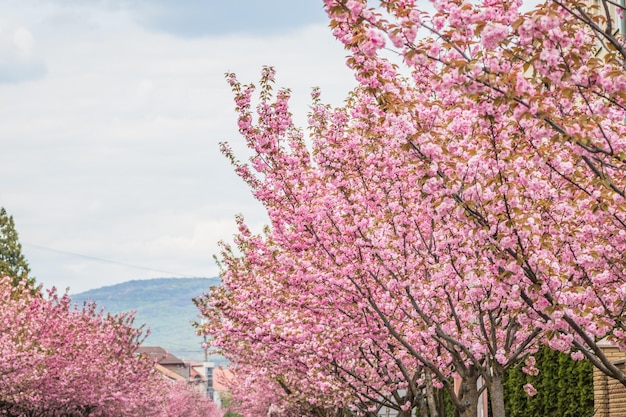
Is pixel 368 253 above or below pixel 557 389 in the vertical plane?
above

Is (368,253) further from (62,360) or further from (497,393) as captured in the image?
(62,360)

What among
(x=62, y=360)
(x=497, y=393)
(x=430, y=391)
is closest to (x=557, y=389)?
(x=430, y=391)

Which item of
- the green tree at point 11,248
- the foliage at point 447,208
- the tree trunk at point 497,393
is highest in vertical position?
the green tree at point 11,248

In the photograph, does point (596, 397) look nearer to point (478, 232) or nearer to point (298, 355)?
point (298, 355)

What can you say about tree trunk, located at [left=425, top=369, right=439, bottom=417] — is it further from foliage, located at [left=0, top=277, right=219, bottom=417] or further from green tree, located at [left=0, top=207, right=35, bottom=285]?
green tree, located at [left=0, top=207, right=35, bottom=285]

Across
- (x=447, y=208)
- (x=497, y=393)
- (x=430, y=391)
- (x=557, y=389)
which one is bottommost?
(x=497, y=393)

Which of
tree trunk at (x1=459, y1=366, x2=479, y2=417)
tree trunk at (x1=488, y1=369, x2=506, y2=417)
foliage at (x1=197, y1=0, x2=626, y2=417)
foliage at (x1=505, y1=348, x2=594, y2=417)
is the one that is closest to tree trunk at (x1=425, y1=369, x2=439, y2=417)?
foliage at (x1=197, y1=0, x2=626, y2=417)

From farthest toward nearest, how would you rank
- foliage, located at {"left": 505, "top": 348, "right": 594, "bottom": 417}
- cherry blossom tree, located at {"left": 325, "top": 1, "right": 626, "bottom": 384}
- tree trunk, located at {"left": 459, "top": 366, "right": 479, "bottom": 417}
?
foliage, located at {"left": 505, "top": 348, "right": 594, "bottom": 417}
tree trunk, located at {"left": 459, "top": 366, "right": 479, "bottom": 417}
cherry blossom tree, located at {"left": 325, "top": 1, "right": 626, "bottom": 384}

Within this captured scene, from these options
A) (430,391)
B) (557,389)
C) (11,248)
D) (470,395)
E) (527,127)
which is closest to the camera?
(527,127)

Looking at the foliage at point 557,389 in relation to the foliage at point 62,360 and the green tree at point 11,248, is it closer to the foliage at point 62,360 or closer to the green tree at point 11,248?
the foliage at point 62,360

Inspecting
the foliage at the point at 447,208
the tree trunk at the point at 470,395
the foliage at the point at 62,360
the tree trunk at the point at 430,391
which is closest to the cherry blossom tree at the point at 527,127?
the foliage at the point at 447,208

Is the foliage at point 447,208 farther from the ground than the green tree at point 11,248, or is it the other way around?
the green tree at point 11,248

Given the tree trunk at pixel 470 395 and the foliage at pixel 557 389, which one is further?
the foliage at pixel 557 389

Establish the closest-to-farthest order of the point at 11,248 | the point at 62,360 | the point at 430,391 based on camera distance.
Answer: the point at 430,391 → the point at 62,360 → the point at 11,248
